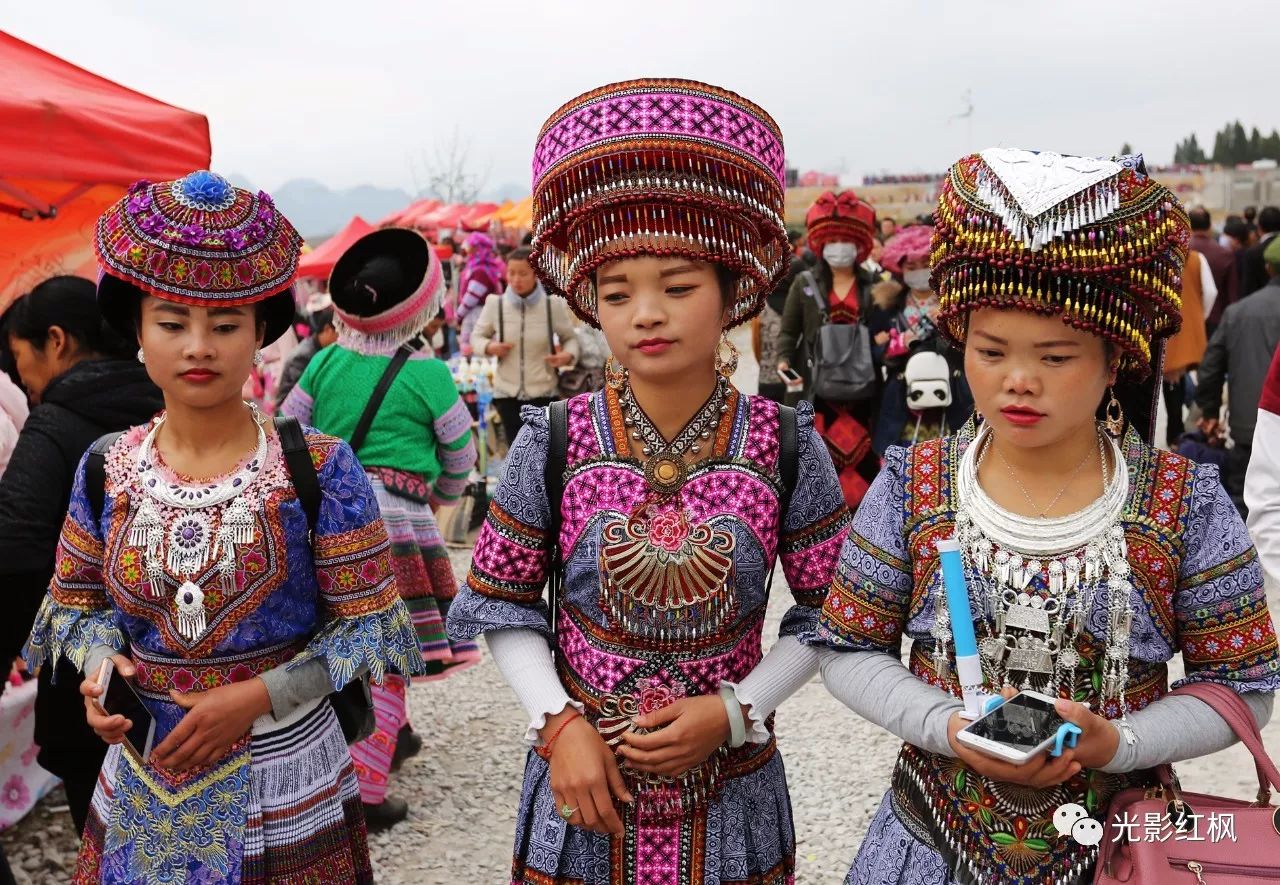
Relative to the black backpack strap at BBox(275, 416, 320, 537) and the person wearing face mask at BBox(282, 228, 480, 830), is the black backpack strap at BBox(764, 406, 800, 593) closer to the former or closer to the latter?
the black backpack strap at BBox(275, 416, 320, 537)

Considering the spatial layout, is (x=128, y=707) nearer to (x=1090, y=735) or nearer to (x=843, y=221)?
(x=1090, y=735)

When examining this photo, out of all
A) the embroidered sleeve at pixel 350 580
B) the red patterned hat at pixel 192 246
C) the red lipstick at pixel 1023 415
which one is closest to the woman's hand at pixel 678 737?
the embroidered sleeve at pixel 350 580

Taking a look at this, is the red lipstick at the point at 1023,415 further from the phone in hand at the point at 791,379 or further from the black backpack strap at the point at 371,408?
the phone in hand at the point at 791,379

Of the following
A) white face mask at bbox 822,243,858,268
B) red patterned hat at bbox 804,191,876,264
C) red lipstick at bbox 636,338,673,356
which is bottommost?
red lipstick at bbox 636,338,673,356

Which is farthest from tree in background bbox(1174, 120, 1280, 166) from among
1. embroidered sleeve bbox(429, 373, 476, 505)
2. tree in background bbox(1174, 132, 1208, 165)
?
embroidered sleeve bbox(429, 373, 476, 505)

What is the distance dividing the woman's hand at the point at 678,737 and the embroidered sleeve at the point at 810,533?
25cm

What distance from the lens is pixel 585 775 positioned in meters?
1.90

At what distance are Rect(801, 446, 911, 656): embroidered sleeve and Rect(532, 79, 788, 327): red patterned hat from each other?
491mm

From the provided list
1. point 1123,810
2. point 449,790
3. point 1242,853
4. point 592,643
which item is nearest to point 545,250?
point 592,643

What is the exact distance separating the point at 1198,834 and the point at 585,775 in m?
0.97

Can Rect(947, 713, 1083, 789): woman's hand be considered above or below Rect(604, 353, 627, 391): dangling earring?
below

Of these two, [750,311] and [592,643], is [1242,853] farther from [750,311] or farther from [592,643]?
[750,311]

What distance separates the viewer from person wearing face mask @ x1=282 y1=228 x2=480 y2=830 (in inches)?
163

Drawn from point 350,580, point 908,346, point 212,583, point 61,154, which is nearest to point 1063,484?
point 350,580
